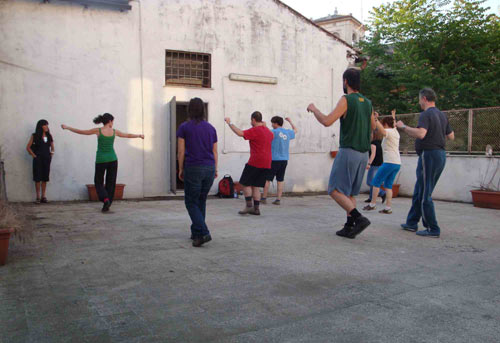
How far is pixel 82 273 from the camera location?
3.74m

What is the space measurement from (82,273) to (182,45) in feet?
26.1

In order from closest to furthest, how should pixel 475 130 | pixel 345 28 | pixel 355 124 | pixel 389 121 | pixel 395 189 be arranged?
1. pixel 355 124
2. pixel 389 121
3. pixel 475 130
4. pixel 395 189
5. pixel 345 28

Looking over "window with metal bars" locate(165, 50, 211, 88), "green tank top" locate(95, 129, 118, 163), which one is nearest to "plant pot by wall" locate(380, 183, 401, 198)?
"window with metal bars" locate(165, 50, 211, 88)

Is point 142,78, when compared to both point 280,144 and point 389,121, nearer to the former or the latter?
point 280,144

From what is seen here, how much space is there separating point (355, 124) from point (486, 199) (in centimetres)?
581

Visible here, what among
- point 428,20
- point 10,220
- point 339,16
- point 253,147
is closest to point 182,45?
point 253,147

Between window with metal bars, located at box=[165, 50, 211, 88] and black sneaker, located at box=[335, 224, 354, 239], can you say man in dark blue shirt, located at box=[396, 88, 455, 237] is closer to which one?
black sneaker, located at box=[335, 224, 354, 239]

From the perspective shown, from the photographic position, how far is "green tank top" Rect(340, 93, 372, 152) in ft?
17.1

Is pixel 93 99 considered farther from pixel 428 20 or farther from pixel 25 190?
pixel 428 20

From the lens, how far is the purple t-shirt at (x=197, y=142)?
4.99 metres

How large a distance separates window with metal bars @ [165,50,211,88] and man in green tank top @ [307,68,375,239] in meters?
6.22

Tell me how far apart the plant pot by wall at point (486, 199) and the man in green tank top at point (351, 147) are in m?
5.40

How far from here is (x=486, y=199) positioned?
930 cm

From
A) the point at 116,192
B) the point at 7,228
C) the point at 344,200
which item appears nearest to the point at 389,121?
the point at 344,200
